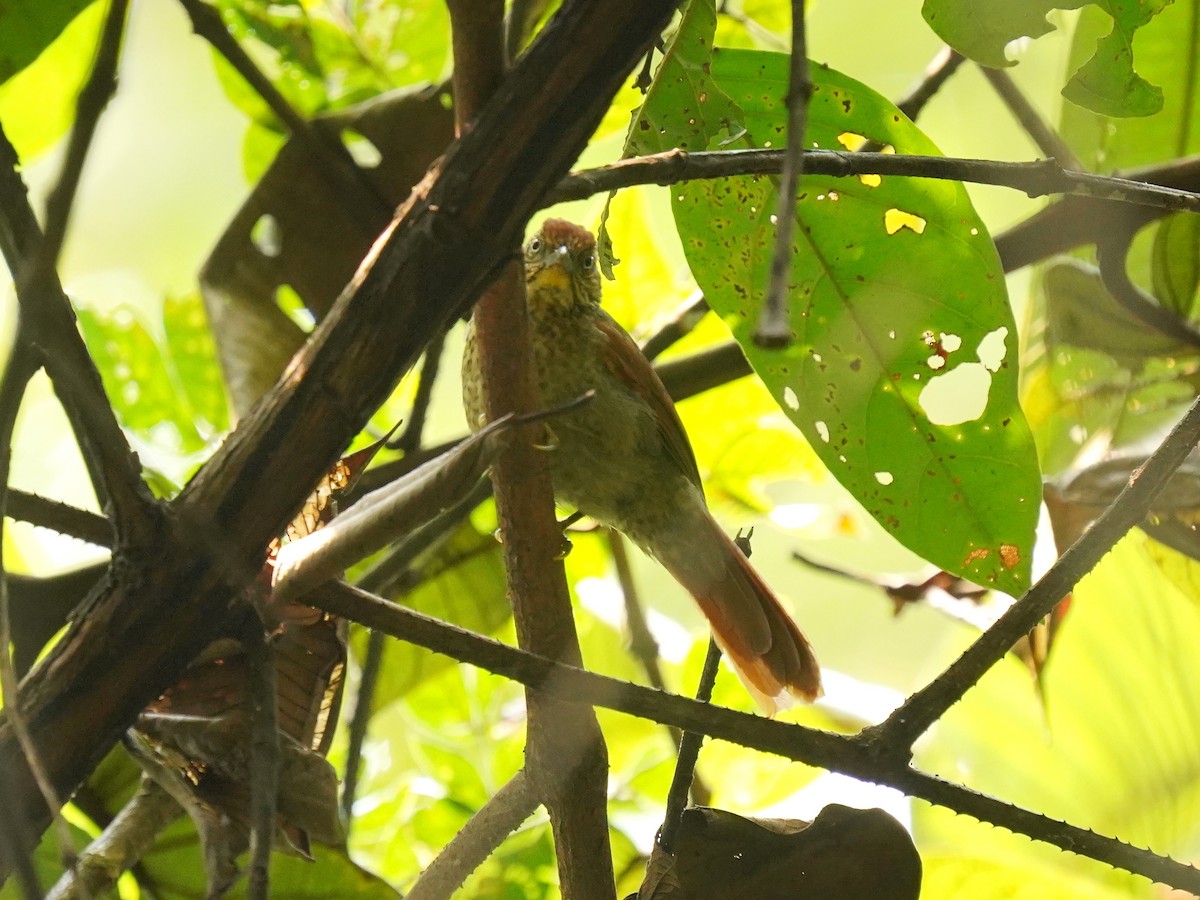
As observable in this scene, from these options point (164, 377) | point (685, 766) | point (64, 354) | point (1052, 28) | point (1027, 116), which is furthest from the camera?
point (164, 377)

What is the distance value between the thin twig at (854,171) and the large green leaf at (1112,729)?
38.7 inches

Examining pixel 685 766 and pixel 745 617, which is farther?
pixel 745 617

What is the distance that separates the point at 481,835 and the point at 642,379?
88 cm

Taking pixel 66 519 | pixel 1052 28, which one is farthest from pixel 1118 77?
pixel 66 519

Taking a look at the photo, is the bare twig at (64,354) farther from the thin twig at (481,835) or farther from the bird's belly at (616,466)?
the bird's belly at (616,466)

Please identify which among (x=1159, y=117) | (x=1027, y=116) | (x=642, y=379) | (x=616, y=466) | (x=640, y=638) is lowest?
(x=640, y=638)

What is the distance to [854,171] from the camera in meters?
0.87

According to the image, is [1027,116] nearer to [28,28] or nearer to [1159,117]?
[1159,117]

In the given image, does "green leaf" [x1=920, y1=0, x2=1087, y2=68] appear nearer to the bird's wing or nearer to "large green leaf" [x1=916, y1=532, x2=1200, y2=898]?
the bird's wing

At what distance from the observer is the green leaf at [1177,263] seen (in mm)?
1662

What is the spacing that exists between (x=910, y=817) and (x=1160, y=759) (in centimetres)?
39

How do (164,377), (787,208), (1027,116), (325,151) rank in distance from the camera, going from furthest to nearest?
1. (164,377)
2. (325,151)
3. (1027,116)
4. (787,208)

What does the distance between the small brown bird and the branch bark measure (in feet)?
2.93

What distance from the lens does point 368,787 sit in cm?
223
